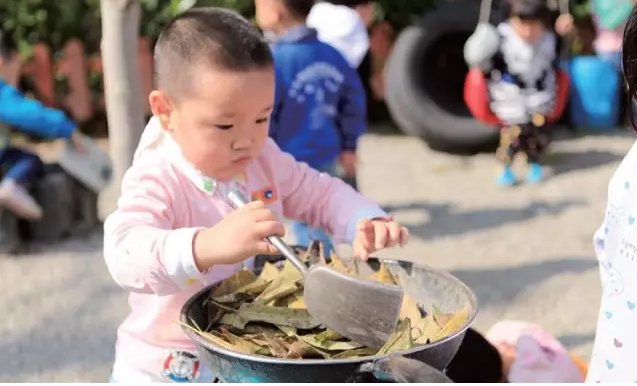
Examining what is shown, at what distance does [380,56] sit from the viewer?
23.2 ft

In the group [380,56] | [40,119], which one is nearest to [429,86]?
[380,56]

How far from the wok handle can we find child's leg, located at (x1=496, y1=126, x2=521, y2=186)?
4.29 m

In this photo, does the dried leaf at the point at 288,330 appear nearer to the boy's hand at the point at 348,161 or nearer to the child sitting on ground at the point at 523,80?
the boy's hand at the point at 348,161

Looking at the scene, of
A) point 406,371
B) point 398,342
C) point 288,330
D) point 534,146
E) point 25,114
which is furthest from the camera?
point 534,146

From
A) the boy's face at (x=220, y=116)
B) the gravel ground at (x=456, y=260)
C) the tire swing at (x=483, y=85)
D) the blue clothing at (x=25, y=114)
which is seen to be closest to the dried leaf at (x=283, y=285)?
the boy's face at (x=220, y=116)

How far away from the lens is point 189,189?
1727mm

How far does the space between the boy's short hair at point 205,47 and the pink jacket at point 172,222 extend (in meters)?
0.14

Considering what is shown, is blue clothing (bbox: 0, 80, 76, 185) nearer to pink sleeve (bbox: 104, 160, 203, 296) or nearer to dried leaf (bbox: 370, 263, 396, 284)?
pink sleeve (bbox: 104, 160, 203, 296)

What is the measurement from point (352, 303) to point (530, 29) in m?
4.40

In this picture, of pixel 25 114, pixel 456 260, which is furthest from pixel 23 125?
pixel 456 260

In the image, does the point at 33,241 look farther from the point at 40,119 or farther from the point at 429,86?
the point at 429,86

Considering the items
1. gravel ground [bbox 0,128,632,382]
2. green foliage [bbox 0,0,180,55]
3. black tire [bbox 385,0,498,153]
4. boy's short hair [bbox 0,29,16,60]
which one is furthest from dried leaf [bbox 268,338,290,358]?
green foliage [bbox 0,0,180,55]

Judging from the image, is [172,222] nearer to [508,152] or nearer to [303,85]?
[303,85]

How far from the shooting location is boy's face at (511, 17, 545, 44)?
215 inches
